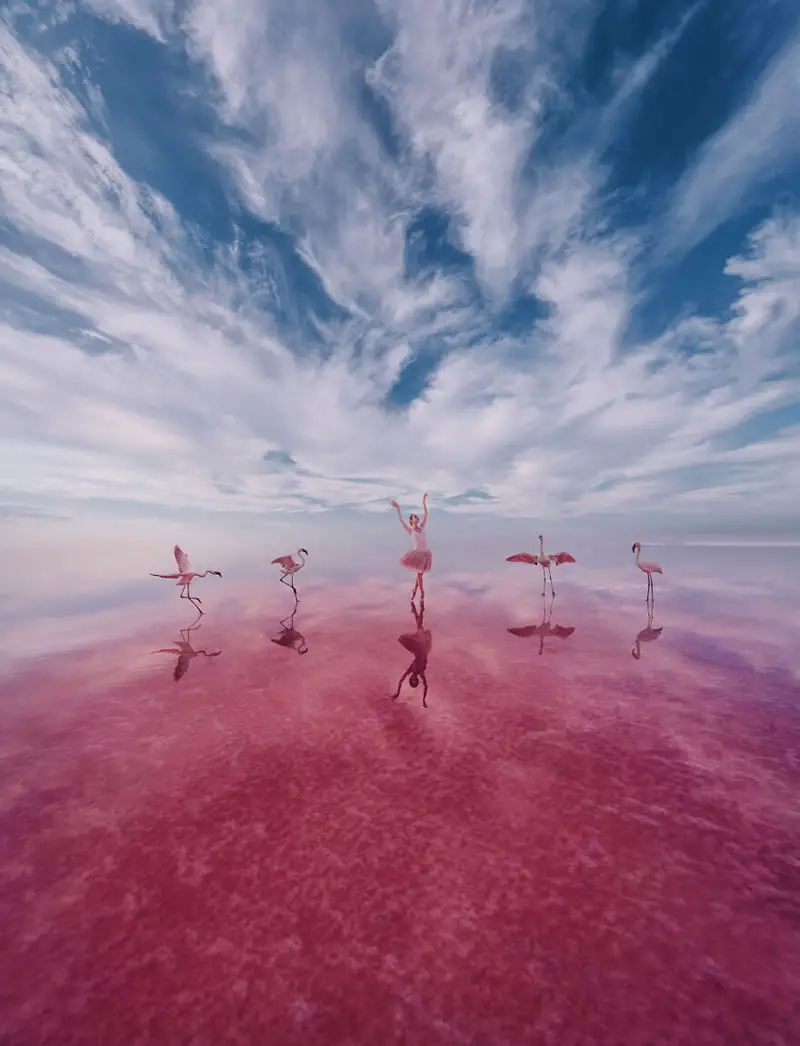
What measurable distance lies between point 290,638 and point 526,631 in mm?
6079

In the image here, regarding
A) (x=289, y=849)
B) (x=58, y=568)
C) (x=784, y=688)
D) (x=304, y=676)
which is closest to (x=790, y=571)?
(x=784, y=688)

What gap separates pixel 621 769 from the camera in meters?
5.16

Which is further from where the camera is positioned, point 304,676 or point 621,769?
point 304,676

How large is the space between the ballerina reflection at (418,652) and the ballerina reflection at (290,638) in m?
2.32

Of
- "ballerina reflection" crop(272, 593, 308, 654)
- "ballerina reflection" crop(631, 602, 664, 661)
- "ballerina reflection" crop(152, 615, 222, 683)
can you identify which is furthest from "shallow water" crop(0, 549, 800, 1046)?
"ballerina reflection" crop(272, 593, 308, 654)

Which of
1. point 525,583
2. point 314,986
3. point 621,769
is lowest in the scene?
point 314,986

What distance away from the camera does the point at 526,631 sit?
36.6 ft

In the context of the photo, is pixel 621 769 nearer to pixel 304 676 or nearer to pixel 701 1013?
pixel 701 1013

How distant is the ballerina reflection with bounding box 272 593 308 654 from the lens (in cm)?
991

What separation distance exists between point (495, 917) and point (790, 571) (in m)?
29.8

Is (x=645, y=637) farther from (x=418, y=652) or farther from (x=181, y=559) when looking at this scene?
(x=181, y=559)

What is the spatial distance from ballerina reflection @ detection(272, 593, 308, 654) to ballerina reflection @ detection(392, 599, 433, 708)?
2.32 metres

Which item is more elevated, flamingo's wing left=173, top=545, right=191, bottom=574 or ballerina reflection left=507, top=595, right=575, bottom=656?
flamingo's wing left=173, top=545, right=191, bottom=574

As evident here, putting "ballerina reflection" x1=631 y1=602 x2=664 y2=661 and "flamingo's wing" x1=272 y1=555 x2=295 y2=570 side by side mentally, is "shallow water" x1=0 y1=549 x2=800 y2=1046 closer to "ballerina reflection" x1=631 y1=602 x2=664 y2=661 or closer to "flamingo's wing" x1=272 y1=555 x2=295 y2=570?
"ballerina reflection" x1=631 y1=602 x2=664 y2=661
